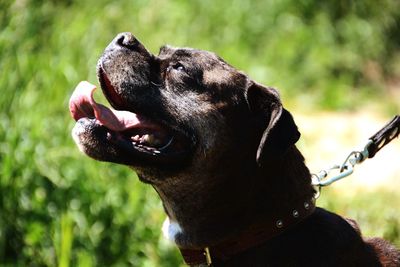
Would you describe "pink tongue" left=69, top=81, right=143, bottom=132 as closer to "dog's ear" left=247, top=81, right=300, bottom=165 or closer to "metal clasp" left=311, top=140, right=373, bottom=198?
"dog's ear" left=247, top=81, right=300, bottom=165

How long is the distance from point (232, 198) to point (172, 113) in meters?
0.50

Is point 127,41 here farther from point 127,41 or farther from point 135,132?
point 135,132

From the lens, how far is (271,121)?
3.67 meters

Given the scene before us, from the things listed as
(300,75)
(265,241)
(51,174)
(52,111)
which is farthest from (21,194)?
(300,75)

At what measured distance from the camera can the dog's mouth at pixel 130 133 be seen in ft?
12.4

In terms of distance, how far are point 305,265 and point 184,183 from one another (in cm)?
68

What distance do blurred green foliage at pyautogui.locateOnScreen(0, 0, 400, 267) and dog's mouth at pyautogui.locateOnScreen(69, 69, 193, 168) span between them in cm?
118

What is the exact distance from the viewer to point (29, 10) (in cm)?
660

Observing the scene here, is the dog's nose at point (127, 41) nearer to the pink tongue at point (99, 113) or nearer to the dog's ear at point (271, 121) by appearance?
the pink tongue at point (99, 113)

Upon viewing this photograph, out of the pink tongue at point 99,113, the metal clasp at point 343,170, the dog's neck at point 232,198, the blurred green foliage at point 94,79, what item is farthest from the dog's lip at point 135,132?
the blurred green foliage at point 94,79

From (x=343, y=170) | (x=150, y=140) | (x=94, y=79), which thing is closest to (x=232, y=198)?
(x=150, y=140)

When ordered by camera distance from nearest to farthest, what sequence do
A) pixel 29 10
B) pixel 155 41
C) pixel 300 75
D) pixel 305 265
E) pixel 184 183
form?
pixel 305 265
pixel 184 183
pixel 29 10
pixel 155 41
pixel 300 75

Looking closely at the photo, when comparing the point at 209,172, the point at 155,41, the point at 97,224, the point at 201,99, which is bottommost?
the point at 97,224

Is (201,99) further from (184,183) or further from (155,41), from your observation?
(155,41)
